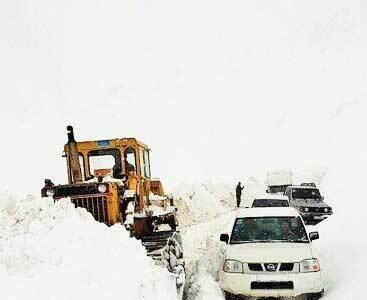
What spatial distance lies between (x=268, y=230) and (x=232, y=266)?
134 centimetres

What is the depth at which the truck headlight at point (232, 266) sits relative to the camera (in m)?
8.33

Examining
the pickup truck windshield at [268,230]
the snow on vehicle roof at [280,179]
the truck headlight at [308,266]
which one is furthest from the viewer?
the snow on vehicle roof at [280,179]

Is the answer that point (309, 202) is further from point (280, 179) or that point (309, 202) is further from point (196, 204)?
point (280, 179)

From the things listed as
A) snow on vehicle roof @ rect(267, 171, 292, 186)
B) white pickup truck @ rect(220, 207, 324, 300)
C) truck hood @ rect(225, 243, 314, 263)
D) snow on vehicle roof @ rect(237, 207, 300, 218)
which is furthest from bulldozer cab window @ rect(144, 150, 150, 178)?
snow on vehicle roof @ rect(267, 171, 292, 186)

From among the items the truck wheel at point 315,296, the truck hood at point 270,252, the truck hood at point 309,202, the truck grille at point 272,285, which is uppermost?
the truck hood at point 270,252

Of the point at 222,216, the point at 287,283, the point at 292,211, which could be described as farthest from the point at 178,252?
the point at 222,216

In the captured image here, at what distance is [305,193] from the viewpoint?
72.8 feet

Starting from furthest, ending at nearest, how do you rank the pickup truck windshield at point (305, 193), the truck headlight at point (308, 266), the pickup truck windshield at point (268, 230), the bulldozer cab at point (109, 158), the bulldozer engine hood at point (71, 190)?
the pickup truck windshield at point (305, 193) < the bulldozer cab at point (109, 158) < the bulldozer engine hood at point (71, 190) < the pickup truck windshield at point (268, 230) < the truck headlight at point (308, 266)

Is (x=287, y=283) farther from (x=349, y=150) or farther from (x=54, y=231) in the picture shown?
(x=349, y=150)

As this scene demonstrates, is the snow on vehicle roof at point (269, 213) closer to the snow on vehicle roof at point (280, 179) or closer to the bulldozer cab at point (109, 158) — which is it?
the bulldozer cab at point (109, 158)

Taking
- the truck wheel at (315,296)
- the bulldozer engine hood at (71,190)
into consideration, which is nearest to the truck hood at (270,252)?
the truck wheel at (315,296)

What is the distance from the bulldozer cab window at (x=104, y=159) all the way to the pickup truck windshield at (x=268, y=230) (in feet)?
11.3

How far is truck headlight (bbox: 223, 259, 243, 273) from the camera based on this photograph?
8.33m

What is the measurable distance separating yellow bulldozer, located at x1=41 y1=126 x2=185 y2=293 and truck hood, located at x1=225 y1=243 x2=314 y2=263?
1054 mm
